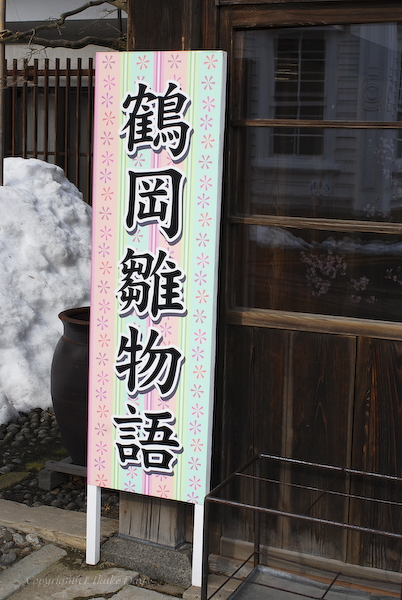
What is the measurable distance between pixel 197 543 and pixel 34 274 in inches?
177

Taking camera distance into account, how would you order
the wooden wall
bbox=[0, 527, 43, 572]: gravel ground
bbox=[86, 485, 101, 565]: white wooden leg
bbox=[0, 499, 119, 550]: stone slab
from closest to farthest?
the wooden wall → bbox=[86, 485, 101, 565]: white wooden leg → bbox=[0, 527, 43, 572]: gravel ground → bbox=[0, 499, 119, 550]: stone slab

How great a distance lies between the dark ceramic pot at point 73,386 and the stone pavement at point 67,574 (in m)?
0.71

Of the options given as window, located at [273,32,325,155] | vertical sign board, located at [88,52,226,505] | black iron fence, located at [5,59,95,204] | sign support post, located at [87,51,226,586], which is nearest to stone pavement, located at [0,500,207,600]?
sign support post, located at [87,51,226,586]

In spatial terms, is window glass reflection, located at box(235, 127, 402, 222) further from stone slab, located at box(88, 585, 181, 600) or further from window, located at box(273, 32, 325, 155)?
stone slab, located at box(88, 585, 181, 600)

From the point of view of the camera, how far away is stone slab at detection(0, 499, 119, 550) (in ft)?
13.4

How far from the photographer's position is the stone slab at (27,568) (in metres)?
3.62

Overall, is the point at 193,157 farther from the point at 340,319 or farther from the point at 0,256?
the point at 0,256

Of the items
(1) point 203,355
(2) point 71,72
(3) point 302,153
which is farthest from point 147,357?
(2) point 71,72

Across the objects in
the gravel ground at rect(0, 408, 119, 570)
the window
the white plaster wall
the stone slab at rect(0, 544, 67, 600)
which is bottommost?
the stone slab at rect(0, 544, 67, 600)

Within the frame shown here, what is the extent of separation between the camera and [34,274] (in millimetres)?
7355

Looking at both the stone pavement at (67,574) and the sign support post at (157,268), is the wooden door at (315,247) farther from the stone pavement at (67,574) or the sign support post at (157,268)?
the stone pavement at (67,574)

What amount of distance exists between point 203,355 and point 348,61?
1.66 meters

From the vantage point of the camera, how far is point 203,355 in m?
3.41

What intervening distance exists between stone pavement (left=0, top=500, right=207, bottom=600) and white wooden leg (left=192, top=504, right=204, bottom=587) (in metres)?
0.07
